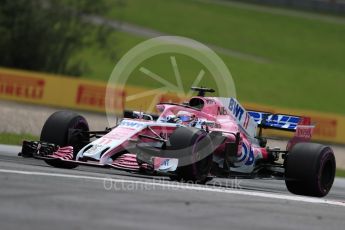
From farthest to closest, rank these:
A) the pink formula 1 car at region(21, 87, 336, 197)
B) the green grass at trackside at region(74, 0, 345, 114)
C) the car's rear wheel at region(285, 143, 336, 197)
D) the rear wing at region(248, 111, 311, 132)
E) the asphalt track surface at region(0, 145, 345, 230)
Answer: the green grass at trackside at region(74, 0, 345, 114)
the rear wing at region(248, 111, 311, 132)
the car's rear wheel at region(285, 143, 336, 197)
the pink formula 1 car at region(21, 87, 336, 197)
the asphalt track surface at region(0, 145, 345, 230)

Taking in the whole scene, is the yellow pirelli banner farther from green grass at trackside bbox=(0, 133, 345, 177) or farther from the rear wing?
the rear wing

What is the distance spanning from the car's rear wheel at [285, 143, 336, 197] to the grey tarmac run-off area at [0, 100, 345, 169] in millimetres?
11639

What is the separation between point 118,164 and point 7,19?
109ft

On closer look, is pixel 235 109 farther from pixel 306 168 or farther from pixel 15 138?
pixel 15 138

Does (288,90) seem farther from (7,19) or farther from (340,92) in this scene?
(7,19)

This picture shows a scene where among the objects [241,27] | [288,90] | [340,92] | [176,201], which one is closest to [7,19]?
[288,90]

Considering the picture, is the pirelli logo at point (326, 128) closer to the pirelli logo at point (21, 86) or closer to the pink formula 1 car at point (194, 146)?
the pirelli logo at point (21, 86)

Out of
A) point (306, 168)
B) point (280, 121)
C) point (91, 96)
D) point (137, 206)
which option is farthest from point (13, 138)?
point (137, 206)

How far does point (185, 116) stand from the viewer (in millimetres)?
14648

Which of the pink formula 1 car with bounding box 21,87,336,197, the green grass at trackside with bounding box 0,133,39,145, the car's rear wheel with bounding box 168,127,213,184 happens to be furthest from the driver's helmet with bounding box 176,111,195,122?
the green grass at trackside with bounding box 0,133,39,145

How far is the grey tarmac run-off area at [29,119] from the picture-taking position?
2552 centimetres

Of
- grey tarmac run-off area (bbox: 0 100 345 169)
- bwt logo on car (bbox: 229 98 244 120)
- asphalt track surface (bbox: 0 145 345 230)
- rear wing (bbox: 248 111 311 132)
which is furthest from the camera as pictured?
grey tarmac run-off area (bbox: 0 100 345 169)

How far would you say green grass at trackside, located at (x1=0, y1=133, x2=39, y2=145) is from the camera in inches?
818

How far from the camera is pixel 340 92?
4834 centimetres
